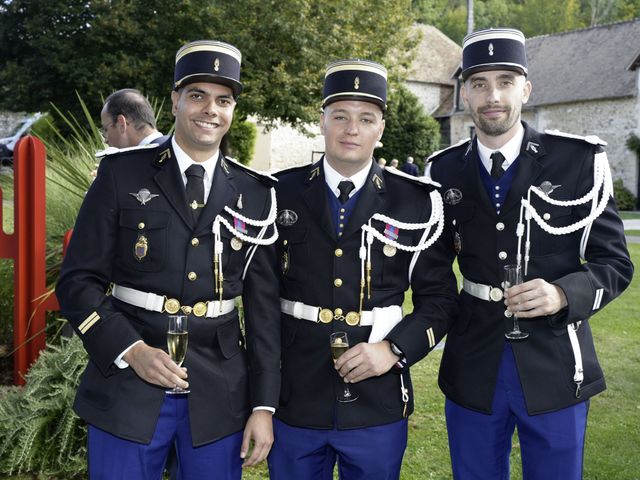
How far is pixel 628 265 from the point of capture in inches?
119

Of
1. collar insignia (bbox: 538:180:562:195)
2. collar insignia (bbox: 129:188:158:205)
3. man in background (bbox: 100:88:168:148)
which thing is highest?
man in background (bbox: 100:88:168:148)

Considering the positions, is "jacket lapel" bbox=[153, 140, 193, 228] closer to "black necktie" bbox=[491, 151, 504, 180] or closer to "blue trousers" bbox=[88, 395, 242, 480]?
"blue trousers" bbox=[88, 395, 242, 480]

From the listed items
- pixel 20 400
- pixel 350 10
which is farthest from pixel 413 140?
pixel 20 400

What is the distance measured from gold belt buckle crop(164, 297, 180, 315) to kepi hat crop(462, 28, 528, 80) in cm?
165

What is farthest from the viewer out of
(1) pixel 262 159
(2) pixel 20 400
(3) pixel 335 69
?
(1) pixel 262 159

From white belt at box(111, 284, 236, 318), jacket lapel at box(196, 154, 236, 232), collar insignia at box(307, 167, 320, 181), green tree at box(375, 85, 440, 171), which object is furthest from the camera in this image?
green tree at box(375, 85, 440, 171)

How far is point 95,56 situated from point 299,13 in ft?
20.9

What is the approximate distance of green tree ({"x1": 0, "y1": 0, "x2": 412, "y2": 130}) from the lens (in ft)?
68.5

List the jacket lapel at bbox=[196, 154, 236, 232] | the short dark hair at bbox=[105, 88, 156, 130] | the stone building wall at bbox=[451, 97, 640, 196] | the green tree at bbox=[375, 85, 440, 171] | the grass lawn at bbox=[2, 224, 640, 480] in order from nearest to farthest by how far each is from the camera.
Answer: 1. the jacket lapel at bbox=[196, 154, 236, 232]
2. the grass lawn at bbox=[2, 224, 640, 480]
3. the short dark hair at bbox=[105, 88, 156, 130]
4. the stone building wall at bbox=[451, 97, 640, 196]
5. the green tree at bbox=[375, 85, 440, 171]

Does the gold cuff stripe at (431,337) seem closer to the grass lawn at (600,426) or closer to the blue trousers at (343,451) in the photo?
the blue trousers at (343,451)

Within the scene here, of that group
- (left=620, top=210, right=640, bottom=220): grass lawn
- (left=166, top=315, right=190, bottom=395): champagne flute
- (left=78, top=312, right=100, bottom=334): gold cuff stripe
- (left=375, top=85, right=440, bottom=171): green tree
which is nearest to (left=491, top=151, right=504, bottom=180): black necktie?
(left=166, top=315, right=190, bottom=395): champagne flute

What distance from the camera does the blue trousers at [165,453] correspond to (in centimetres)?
265

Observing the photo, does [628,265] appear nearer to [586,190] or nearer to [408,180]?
[586,190]

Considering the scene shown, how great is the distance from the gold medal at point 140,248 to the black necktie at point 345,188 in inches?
35.0
